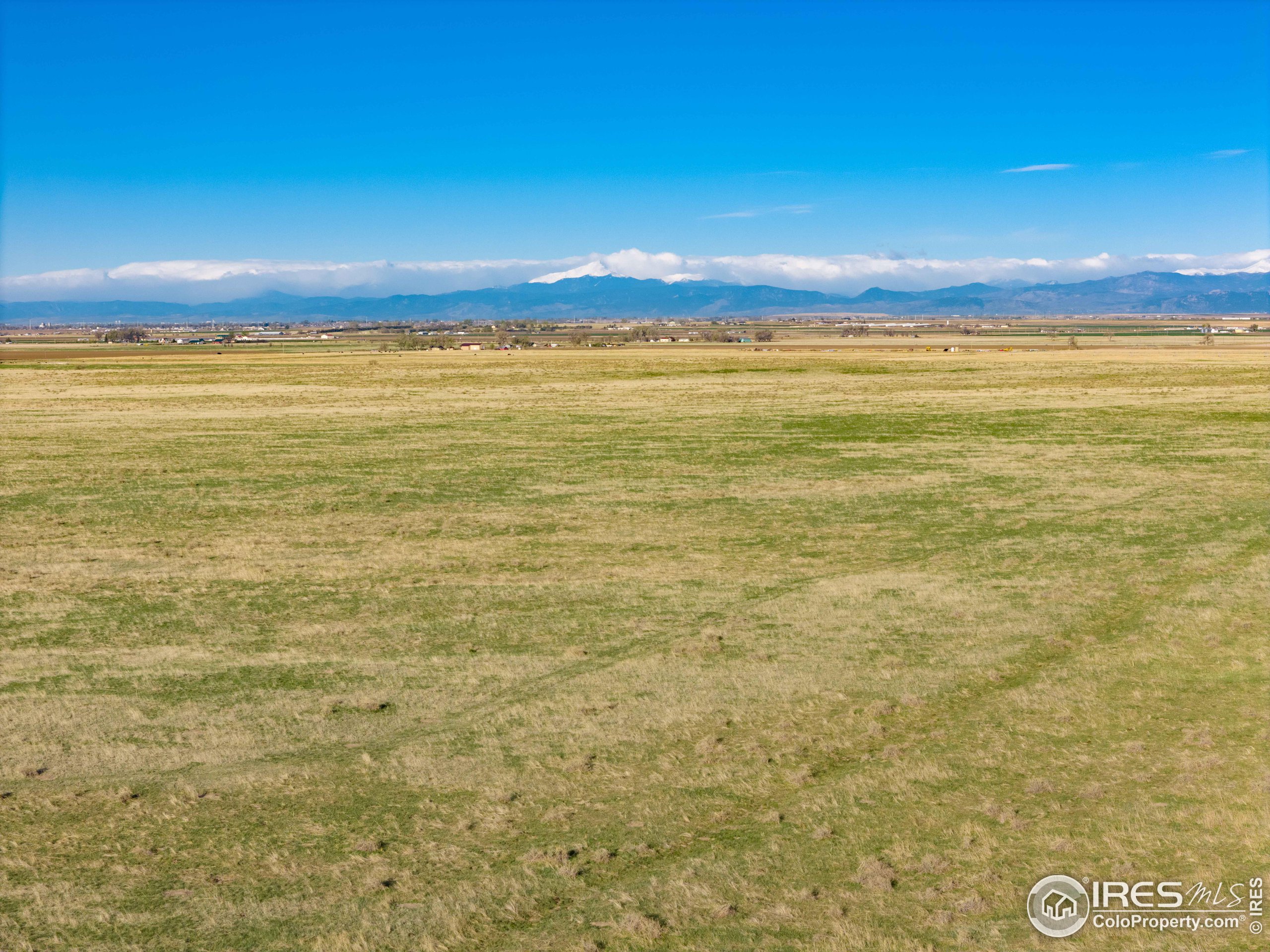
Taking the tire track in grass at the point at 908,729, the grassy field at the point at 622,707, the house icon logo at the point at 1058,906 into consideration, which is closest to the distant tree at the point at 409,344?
the grassy field at the point at 622,707

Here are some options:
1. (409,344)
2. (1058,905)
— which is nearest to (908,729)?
(1058,905)

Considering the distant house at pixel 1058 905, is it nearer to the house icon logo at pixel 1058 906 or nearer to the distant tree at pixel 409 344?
the house icon logo at pixel 1058 906

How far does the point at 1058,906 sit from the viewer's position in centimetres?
571

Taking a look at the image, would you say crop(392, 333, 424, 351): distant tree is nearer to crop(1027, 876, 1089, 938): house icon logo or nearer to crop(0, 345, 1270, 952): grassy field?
crop(0, 345, 1270, 952): grassy field

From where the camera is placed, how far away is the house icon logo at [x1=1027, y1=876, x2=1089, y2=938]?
5539mm

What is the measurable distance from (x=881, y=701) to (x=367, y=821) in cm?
457

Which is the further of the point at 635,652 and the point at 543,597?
the point at 543,597

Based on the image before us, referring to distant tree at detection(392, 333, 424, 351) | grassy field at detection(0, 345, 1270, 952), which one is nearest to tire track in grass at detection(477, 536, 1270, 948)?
grassy field at detection(0, 345, 1270, 952)

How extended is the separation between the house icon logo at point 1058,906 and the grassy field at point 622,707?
89 millimetres

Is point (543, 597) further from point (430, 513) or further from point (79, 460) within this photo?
point (79, 460)

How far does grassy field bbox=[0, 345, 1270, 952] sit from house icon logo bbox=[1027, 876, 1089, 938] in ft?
0.29

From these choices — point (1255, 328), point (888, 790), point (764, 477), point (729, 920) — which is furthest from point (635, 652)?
point (1255, 328)

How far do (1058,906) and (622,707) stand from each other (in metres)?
3.93

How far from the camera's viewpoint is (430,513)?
17938 mm
